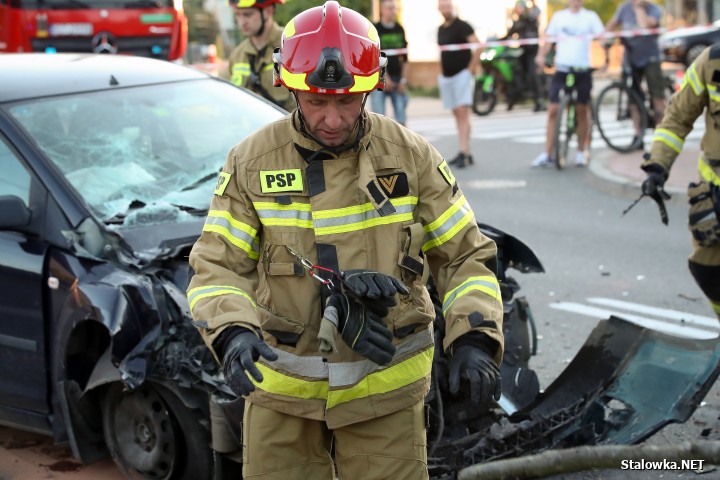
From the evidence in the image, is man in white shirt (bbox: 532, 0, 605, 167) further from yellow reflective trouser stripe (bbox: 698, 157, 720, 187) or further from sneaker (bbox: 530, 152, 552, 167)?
yellow reflective trouser stripe (bbox: 698, 157, 720, 187)

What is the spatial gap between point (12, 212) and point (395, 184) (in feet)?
6.87

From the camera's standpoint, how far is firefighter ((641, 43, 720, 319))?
4875 millimetres

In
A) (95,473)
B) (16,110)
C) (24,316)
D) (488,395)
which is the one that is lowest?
(95,473)

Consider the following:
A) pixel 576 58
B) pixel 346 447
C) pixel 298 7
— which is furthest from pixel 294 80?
pixel 298 7

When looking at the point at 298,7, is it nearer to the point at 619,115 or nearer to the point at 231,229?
the point at 619,115

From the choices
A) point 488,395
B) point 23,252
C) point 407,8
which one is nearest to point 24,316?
point 23,252

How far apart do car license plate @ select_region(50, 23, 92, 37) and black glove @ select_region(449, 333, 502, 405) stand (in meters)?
13.8

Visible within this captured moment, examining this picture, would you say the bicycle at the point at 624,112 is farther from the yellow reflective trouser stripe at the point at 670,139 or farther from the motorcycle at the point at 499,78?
A: the yellow reflective trouser stripe at the point at 670,139

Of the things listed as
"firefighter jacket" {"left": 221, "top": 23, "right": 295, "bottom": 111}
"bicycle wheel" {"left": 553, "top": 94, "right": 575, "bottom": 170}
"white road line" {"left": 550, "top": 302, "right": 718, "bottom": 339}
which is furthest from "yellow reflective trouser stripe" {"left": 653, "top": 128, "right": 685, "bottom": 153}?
"bicycle wheel" {"left": 553, "top": 94, "right": 575, "bottom": 170}

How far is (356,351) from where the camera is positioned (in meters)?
2.83

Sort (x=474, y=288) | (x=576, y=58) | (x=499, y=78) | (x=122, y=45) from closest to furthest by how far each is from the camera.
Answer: (x=474, y=288) → (x=576, y=58) → (x=122, y=45) → (x=499, y=78)

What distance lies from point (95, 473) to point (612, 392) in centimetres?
220

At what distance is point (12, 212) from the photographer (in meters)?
4.43

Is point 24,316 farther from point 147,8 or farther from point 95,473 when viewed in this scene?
point 147,8
